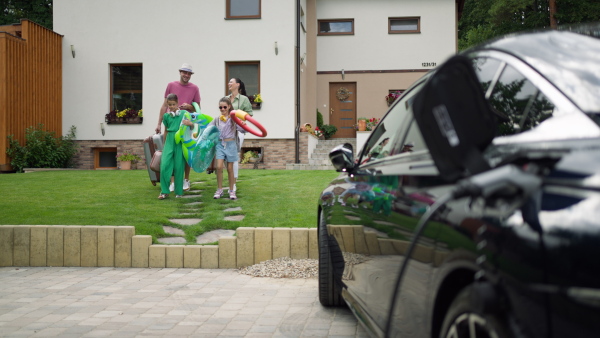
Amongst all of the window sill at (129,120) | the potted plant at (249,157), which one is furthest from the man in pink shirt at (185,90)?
the window sill at (129,120)

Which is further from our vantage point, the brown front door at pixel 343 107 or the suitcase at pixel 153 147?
the brown front door at pixel 343 107

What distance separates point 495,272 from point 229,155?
827 cm

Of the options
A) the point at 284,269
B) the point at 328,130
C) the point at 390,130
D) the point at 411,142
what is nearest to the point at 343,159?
the point at 390,130

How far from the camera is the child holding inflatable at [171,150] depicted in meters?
9.50

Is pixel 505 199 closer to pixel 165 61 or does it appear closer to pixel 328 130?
pixel 165 61

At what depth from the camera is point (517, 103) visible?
1.84m

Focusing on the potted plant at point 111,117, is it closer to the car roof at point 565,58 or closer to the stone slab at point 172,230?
the stone slab at point 172,230

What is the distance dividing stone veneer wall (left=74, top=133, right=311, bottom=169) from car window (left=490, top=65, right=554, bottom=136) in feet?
53.7

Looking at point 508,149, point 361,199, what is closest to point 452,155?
point 508,149

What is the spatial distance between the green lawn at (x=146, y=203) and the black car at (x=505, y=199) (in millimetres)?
5367

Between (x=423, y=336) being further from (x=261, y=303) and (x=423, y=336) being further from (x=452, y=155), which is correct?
(x=261, y=303)

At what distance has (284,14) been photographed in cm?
1883

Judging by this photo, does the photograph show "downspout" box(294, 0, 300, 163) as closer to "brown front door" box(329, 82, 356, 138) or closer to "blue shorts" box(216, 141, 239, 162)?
"brown front door" box(329, 82, 356, 138)

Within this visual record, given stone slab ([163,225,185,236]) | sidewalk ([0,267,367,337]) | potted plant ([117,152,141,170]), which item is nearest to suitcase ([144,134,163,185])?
stone slab ([163,225,185,236])
